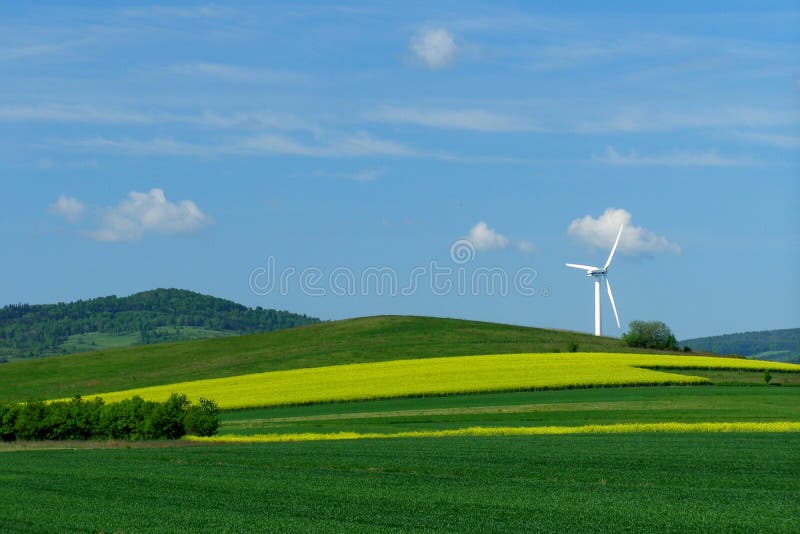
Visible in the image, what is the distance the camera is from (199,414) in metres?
56.9

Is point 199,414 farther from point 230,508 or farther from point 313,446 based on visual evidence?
point 230,508

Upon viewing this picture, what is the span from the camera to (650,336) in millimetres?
117438

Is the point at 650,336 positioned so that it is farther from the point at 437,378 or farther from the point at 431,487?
the point at 431,487

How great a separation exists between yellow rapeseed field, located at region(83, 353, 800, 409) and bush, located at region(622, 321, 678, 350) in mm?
21260

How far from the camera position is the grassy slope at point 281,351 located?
103625 mm

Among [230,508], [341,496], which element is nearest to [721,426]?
[341,496]

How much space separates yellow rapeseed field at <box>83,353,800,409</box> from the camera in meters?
74.1

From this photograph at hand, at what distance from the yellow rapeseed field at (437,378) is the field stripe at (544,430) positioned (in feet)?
66.6

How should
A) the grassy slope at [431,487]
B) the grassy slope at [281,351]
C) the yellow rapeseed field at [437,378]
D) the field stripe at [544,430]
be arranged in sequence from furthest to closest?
the grassy slope at [281,351], the yellow rapeseed field at [437,378], the field stripe at [544,430], the grassy slope at [431,487]

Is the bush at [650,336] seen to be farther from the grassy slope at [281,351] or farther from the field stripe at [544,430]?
the field stripe at [544,430]

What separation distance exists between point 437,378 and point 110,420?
1173 inches

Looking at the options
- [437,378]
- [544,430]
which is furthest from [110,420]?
[437,378]

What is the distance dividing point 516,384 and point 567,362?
47.8 feet

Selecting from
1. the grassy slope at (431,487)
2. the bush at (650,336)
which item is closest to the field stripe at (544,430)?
the grassy slope at (431,487)
